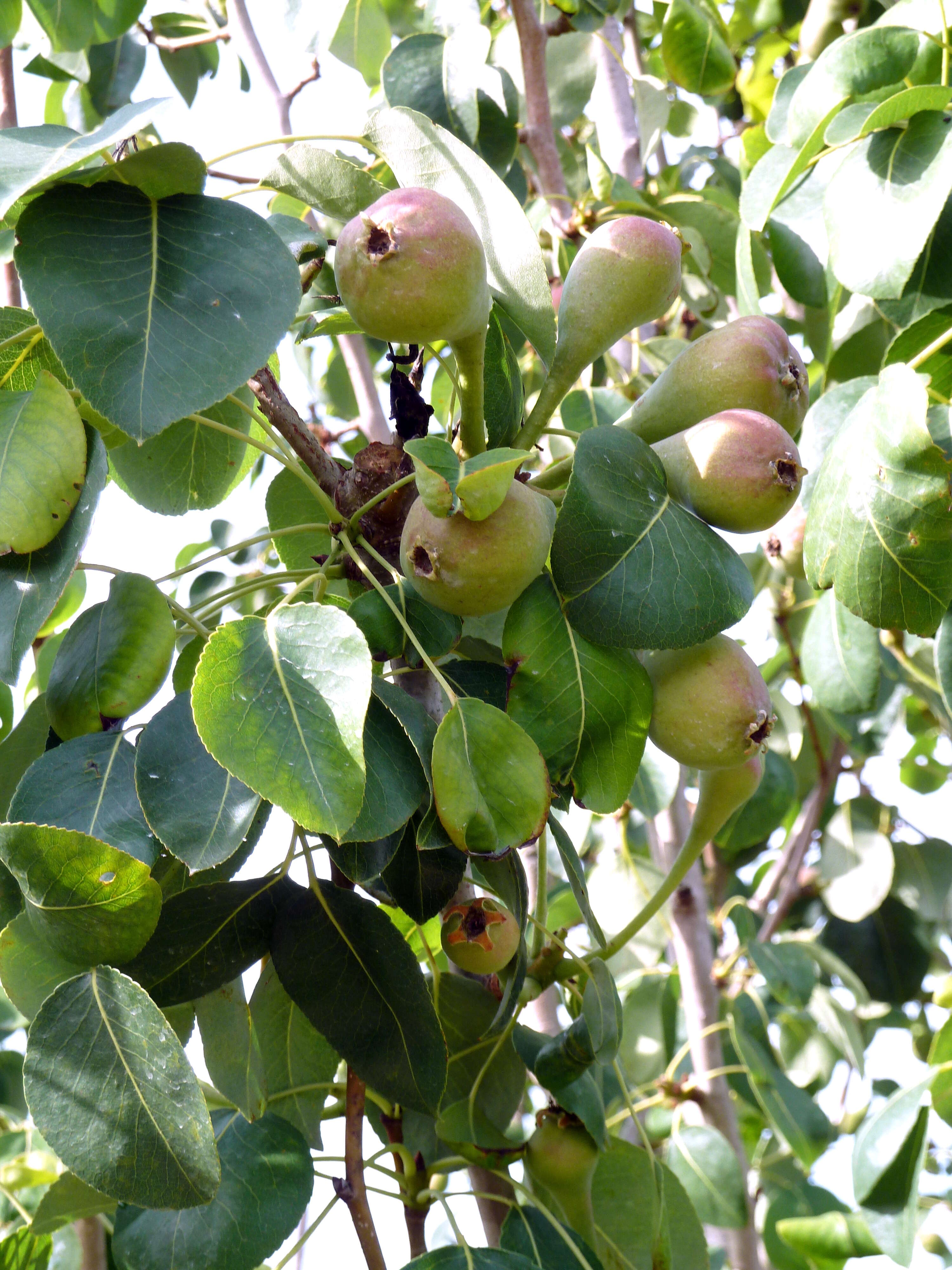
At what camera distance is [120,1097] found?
0.53 metres

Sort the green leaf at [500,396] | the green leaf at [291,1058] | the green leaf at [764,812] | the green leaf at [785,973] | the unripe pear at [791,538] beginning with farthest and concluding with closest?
1. the green leaf at [764,812]
2. the green leaf at [785,973]
3. the unripe pear at [791,538]
4. the green leaf at [291,1058]
5. the green leaf at [500,396]

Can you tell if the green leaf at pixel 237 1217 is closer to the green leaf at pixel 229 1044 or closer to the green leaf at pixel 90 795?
the green leaf at pixel 229 1044

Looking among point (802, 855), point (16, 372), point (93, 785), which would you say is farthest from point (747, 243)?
point (802, 855)

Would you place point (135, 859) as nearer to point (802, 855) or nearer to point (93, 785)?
point (93, 785)

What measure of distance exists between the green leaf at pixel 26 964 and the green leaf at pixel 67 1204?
269mm

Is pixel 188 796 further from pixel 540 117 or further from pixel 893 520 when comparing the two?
pixel 540 117

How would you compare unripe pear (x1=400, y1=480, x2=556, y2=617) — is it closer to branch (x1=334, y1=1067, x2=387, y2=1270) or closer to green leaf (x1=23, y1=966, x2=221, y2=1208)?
green leaf (x1=23, y1=966, x2=221, y2=1208)

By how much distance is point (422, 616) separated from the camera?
2.16 ft

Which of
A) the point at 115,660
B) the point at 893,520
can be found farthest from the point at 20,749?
the point at 893,520

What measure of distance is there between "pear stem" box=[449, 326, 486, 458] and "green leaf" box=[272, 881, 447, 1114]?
0.31 metres

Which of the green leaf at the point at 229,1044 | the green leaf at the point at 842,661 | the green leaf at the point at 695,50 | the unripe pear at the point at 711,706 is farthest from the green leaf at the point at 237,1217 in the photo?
the green leaf at the point at 695,50

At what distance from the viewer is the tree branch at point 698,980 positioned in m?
1.44

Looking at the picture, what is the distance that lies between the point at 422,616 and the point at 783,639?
51.9 inches

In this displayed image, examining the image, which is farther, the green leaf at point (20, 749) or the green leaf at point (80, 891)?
the green leaf at point (20, 749)
